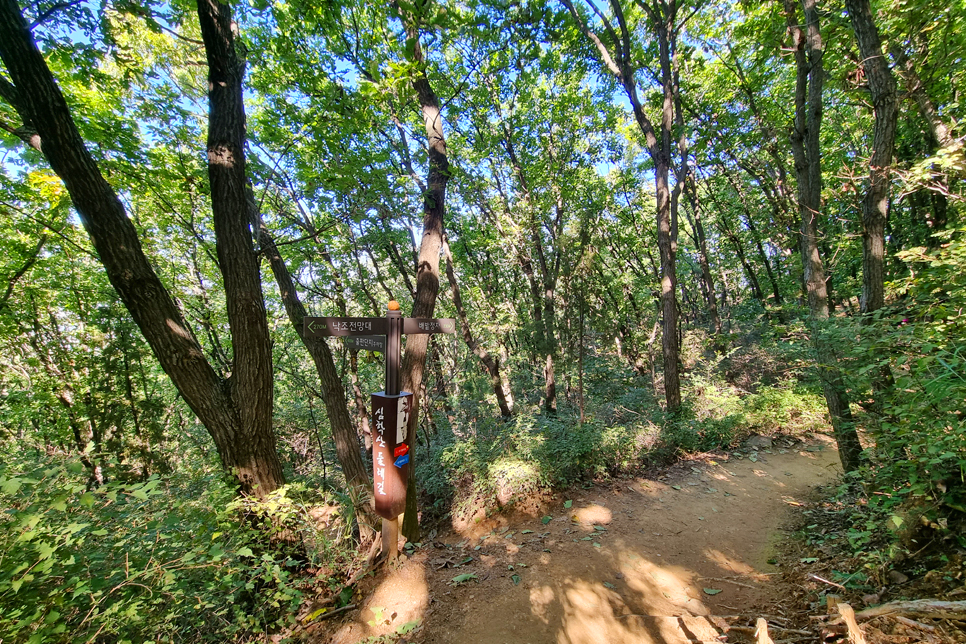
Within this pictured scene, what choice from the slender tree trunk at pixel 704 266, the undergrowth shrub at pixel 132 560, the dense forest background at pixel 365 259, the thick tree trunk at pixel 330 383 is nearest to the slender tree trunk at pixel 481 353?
the dense forest background at pixel 365 259

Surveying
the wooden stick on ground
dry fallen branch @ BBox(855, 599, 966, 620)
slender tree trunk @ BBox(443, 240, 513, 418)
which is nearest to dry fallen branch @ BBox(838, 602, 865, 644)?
dry fallen branch @ BBox(855, 599, 966, 620)

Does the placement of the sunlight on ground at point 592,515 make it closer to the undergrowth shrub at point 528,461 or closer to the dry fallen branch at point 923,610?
the undergrowth shrub at point 528,461

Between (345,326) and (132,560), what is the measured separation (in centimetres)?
217

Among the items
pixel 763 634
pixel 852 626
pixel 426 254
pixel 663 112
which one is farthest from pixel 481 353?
pixel 852 626

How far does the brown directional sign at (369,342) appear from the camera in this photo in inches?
137

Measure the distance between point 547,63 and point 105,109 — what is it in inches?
305

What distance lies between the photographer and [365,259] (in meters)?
11.2

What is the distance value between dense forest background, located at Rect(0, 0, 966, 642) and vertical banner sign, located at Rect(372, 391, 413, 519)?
766mm

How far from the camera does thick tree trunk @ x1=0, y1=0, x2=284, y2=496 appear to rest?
271cm

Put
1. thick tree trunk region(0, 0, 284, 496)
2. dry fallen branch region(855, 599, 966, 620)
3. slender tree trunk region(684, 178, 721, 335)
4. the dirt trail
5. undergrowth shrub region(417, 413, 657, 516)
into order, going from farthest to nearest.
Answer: slender tree trunk region(684, 178, 721, 335)
undergrowth shrub region(417, 413, 657, 516)
the dirt trail
thick tree trunk region(0, 0, 284, 496)
dry fallen branch region(855, 599, 966, 620)

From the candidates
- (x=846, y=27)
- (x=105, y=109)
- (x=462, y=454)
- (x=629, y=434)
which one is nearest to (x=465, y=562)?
(x=462, y=454)

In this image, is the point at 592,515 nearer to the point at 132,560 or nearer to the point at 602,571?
the point at 602,571

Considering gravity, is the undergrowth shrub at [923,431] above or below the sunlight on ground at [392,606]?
above

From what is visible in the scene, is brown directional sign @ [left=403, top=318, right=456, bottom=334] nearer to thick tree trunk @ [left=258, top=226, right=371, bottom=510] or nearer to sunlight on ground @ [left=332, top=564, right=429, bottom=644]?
sunlight on ground @ [left=332, top=564, right=429, bottom=644]
